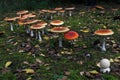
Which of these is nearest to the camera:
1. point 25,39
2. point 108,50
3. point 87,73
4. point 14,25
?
point 87,73

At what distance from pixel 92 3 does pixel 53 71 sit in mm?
6408

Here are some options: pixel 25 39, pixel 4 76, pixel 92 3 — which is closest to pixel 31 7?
pixel 92 3

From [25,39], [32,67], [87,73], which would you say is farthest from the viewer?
[25,39]

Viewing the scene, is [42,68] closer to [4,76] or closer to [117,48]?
[4,76]

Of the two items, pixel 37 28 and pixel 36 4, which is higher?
pixel 37 28

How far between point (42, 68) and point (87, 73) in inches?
35.5

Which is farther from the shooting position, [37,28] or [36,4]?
[36,4]

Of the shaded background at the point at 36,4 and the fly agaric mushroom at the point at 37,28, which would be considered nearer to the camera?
the fly agaric mushroom at the point at 37,28

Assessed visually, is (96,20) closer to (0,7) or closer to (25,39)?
(25,39)

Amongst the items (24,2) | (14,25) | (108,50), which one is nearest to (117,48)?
(108,50)

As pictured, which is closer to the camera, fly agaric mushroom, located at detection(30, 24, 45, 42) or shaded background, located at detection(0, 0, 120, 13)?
fly agaric mushroom, located at detection(30, 24, 45, 42)

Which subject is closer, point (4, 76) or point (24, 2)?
point (4, 76)

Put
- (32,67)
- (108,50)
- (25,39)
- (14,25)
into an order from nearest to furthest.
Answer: (32,67), (108,50), (25,39), (14,25)

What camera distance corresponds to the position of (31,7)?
11523 mm
